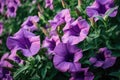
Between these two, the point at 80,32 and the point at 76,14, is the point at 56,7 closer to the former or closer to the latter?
the point at 76,14

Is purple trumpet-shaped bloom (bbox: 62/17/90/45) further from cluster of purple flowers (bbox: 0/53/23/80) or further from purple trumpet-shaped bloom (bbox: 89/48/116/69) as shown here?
cluster of purple flowers (bbox: 0/53/23/80)

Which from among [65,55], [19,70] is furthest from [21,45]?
[65,55]

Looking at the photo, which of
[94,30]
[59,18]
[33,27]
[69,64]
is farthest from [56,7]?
[69,64]

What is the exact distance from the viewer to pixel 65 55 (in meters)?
2.20

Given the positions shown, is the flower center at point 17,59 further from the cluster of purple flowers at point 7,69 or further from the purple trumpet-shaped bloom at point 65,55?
the purple trumpet-shaped bloom at point 65,55

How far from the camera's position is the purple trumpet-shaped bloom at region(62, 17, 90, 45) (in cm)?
211

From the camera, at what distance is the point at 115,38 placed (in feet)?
7.14

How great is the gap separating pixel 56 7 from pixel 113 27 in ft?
3.20

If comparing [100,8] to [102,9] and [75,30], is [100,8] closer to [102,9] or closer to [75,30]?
[102,9]

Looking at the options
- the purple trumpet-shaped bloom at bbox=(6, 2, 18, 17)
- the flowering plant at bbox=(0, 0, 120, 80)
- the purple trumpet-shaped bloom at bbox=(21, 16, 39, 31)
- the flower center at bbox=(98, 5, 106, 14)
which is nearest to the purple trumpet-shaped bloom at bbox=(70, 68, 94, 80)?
the flowering plant at bbox=(0, 0, 120, 80)

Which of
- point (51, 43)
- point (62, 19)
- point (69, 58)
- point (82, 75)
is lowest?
point (82, 75)

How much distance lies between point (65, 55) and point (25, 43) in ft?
1.09

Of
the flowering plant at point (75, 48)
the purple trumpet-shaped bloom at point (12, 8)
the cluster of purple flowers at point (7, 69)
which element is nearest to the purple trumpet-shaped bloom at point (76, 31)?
the flowering plant at point (75, 48)

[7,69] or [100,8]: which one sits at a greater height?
[100,8]
